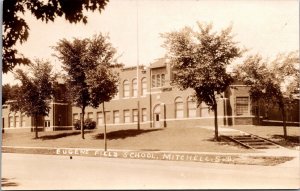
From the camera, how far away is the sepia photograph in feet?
38.8

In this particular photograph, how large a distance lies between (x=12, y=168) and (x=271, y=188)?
6.93 metres

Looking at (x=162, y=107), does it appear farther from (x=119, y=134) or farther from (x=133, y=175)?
(x=133, y=175)

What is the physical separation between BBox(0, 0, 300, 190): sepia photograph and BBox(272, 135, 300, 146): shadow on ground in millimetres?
82

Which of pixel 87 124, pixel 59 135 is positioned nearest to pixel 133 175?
pixel 59 135

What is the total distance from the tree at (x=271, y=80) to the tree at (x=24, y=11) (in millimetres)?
7498

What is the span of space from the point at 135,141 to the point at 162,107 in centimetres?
1019

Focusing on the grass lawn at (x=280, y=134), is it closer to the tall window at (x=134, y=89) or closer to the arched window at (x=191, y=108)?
the arched window at (x=191, y=108)

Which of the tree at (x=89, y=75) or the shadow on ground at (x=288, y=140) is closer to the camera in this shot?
the shadow on ground at (x=288, y=140)

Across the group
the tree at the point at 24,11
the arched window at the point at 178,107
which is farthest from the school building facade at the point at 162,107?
the tree at the point at 24,11

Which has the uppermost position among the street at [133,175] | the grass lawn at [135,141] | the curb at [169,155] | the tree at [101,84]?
the tree at [101,84]

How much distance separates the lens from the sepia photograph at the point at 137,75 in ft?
38.8

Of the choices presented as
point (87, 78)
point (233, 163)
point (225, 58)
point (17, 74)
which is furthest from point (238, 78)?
point (17, 74)

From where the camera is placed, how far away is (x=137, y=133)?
2108cm

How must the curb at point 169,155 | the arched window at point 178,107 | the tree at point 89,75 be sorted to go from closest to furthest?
the curb at point 169,155
the tree at point 89,75
the arched window at point 178,107
